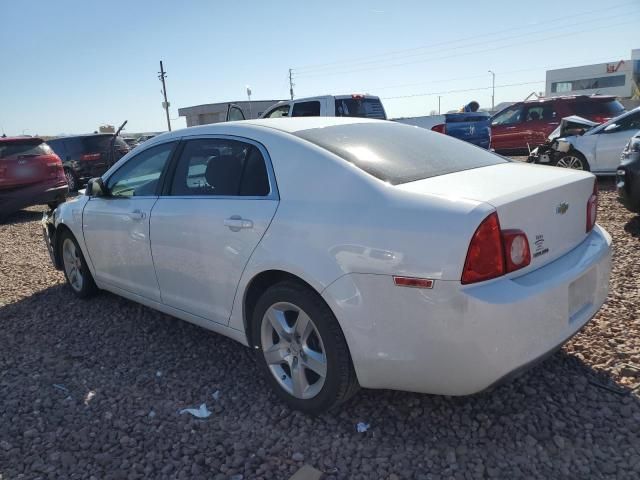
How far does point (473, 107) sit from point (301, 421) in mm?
13114

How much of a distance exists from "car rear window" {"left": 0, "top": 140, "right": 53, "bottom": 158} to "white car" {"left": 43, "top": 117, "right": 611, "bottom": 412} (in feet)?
25.2

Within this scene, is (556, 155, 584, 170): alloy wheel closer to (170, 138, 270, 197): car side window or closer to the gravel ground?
the gravel ground

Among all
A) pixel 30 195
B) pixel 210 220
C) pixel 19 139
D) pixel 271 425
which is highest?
pixel 19 139

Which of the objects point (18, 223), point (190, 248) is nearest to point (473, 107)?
point (18, 223)

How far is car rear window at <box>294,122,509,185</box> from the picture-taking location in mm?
2619

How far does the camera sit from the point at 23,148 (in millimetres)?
9828

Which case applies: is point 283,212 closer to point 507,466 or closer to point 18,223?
point 507,466

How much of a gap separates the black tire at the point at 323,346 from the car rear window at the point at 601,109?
12695mm

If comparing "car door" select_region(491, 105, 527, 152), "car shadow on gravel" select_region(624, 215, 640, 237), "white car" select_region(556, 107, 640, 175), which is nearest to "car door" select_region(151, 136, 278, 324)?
"car shadow on gravel" select_region(624, 215, 640, 237)

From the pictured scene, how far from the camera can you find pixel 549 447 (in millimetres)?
2375

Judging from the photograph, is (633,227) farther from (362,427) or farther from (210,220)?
(210,220)

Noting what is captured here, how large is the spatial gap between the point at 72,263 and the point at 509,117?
1305cm

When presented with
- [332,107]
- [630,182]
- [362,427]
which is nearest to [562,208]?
[362,427]

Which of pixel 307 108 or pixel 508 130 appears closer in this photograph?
pixel 307 108
